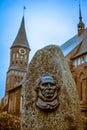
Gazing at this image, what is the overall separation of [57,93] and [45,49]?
96 centimetres

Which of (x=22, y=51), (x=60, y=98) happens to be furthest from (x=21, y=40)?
(x=60, y=98)

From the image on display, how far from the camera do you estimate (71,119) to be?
3.74 m

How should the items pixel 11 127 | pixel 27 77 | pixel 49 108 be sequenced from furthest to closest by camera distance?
pixel 11 127
pixel 27 77
pixel 49 108

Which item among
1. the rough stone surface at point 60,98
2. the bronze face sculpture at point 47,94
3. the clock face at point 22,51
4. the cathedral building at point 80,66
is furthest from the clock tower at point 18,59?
the bronze face sculpture at point 47,94

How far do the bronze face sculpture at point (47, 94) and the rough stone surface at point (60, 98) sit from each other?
0.09m

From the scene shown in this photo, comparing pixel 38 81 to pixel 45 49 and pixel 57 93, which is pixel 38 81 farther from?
pixel 45 49

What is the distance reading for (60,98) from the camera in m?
3.84

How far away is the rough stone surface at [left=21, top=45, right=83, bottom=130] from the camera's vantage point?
3.76 metres

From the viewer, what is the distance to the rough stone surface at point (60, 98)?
3.76m

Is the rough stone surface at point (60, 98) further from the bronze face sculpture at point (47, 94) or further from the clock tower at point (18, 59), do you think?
the clock tower at point (18, 59)

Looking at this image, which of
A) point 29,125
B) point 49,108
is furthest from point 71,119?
point 29,125

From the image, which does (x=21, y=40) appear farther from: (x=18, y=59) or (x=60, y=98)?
(x=60, y=98)

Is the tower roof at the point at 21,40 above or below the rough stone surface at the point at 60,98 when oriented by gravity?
above

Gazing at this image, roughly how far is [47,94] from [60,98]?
0.25m
